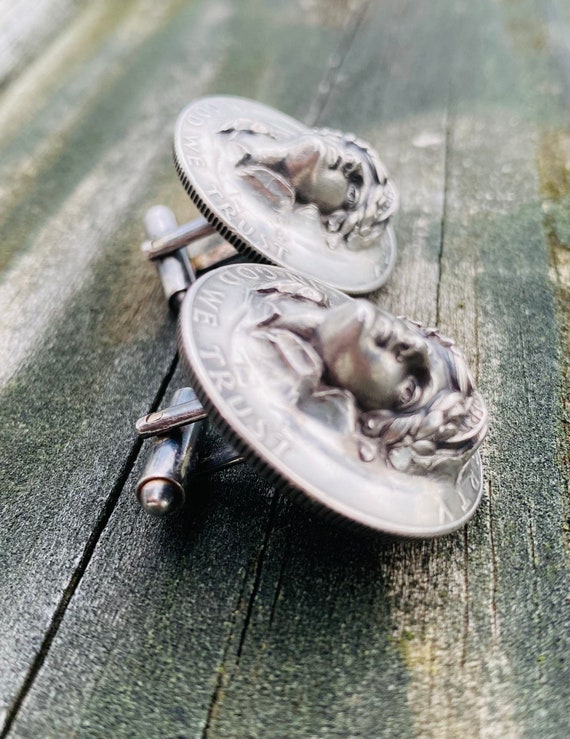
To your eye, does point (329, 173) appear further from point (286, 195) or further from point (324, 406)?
point (324, 406)

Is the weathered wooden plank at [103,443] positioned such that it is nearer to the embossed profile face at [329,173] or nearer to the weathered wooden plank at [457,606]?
the weathered wooden plank at [457,606]

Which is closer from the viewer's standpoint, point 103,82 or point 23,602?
point 23,602

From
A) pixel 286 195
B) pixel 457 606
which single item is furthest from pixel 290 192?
pixel 457 606

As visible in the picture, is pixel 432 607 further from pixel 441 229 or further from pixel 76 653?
pixel 441 229

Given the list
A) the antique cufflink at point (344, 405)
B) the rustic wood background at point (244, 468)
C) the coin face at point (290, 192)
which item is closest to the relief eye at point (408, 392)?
the antique cufflink at point (344, 405)

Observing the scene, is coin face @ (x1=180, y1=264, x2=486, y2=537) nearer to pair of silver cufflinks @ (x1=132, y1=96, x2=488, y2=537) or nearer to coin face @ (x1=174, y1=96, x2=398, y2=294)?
pair of silver cufflinks @ (x1=132, y1=96, x2=488, y2=537)

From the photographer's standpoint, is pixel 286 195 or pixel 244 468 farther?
pixel 286 195

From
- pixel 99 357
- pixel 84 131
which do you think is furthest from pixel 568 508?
pixel 84 131
